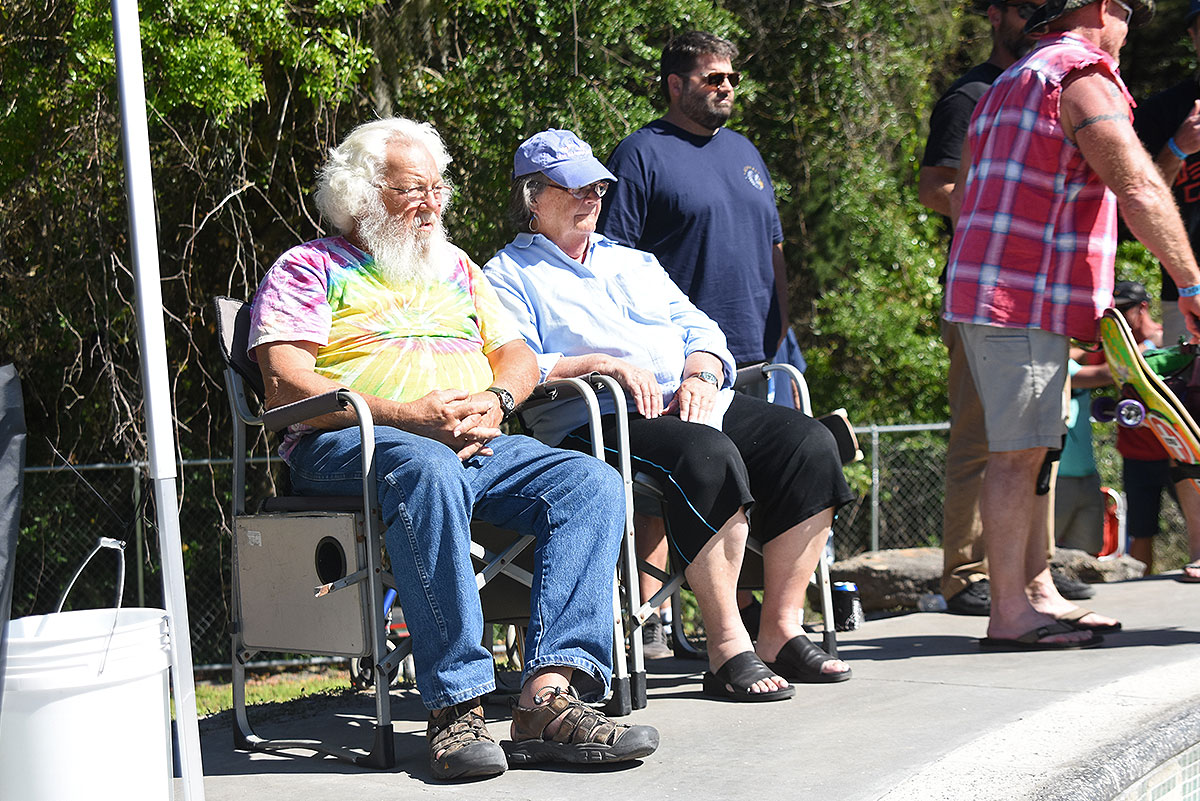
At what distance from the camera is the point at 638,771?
8.25 feet

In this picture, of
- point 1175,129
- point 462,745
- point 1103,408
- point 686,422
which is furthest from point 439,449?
point 1175,129

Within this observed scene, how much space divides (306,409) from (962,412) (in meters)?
2.59

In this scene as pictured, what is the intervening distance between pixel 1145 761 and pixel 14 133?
5.75 meters

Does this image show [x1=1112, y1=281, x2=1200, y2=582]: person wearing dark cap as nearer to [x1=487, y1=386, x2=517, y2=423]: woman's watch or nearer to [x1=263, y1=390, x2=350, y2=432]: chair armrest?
[x1=487, y1=386, x2=517, y2=423]: woman's watch

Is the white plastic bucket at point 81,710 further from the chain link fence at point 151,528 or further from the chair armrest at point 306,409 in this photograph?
the chain link fence at point 151,528

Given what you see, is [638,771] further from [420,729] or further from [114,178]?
[114,178]

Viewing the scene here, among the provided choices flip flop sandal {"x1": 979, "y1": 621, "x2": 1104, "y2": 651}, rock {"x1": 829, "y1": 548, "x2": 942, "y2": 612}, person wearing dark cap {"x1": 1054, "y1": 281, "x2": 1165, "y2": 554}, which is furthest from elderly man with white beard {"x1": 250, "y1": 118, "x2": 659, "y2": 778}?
person wearing dark cap {"x1": 1054, "y1": 281, "x2": 1165, "y2": 554}

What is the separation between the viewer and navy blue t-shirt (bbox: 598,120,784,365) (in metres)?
3.96

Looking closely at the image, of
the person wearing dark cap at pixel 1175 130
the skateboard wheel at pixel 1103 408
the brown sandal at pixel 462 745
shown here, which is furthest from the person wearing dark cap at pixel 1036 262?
the brown sandal at pixel 462 745

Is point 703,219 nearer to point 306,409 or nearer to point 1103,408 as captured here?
point 306,409

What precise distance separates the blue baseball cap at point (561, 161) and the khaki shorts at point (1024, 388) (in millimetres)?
1235

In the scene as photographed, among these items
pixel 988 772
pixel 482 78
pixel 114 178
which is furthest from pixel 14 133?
pixel 988 772

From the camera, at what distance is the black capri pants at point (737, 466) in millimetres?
3027

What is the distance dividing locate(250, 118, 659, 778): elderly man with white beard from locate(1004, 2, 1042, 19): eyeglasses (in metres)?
2.21
